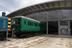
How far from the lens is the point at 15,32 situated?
19859 millimetres

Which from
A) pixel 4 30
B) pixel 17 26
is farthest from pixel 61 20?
pixel 4 30

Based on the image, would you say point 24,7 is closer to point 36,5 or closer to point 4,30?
point 36,5

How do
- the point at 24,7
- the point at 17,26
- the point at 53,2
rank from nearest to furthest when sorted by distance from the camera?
the point at 17,26 → the point at 53,2 → the point at 24,7

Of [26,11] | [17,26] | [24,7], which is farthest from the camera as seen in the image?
[26,11]

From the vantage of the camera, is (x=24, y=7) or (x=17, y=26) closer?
(x=17, y=26)

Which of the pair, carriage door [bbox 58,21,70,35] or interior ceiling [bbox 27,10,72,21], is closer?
interior ceiling [bbox 27,10,72,21]

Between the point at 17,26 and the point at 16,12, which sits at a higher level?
the point at 16,12

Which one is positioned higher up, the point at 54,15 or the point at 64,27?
the point at 54,15

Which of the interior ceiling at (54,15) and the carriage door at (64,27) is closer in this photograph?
the interior ceiling at (54,15)

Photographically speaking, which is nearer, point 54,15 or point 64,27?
point 64,27

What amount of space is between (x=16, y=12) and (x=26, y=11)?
122 inches

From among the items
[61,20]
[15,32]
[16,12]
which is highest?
[16,12]

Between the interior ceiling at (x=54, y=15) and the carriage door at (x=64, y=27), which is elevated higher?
the interior ceiling at (x=54, y=15)

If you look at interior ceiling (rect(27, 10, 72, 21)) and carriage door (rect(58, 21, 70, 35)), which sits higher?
interior ceiling (rect(27, 10, 72, 21))
